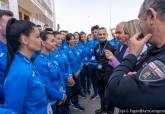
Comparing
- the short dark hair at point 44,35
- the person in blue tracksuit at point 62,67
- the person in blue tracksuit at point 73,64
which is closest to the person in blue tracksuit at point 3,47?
the short dark hair at point 44,35

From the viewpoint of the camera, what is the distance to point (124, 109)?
5.28ft

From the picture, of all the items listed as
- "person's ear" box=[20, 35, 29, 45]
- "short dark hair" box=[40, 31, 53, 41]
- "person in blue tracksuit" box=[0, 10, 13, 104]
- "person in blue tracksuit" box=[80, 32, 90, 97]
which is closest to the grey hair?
"person's ear" box=[20, 35, 29, 45]

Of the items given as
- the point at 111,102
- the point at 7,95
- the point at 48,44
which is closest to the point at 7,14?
the point at 48,44

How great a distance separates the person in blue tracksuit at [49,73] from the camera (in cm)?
420

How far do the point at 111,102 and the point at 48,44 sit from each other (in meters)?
3.17

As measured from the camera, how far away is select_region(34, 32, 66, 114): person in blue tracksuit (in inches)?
165

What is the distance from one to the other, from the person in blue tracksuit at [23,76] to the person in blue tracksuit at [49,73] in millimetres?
985

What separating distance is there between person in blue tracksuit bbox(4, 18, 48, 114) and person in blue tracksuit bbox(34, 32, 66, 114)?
985 millimetres

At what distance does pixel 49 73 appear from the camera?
171 inches

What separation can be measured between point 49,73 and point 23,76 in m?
1.61

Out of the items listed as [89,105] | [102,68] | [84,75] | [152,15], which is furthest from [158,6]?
[84,75]

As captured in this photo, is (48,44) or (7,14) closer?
(7,14)

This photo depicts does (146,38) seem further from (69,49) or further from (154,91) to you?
(69,49)

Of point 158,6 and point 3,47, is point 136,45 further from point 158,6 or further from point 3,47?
point 3,47
